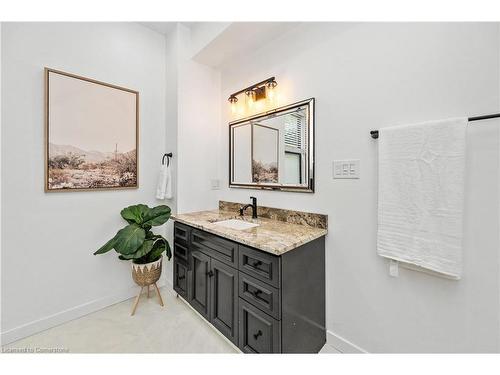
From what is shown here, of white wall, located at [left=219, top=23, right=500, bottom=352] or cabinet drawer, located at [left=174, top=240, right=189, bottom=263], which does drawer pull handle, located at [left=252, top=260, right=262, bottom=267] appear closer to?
white wall, located at [left=219, top=23, right=500, bottom=352]

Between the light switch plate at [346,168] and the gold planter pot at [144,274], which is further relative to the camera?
the gold planter pot at [144,274]

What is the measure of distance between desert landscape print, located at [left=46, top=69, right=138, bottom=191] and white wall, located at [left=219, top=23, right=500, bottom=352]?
4.92 feet

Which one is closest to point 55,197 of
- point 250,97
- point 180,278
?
point 180,278

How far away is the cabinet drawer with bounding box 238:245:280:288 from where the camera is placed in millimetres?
1230

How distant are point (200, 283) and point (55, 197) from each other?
1.39 meters

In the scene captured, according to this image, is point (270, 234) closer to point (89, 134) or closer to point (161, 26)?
point (89, 134)

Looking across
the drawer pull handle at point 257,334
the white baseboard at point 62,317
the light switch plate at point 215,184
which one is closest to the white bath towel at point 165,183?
the light switch plate at point 215,184

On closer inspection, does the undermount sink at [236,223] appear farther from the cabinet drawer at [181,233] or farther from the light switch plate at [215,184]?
the light switch plate at [215,184]

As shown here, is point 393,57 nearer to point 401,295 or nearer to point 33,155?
point 401,295

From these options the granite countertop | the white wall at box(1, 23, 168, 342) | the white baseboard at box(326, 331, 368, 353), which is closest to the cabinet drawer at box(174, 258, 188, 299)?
the granite countertop

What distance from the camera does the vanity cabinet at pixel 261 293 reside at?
4.08 feet

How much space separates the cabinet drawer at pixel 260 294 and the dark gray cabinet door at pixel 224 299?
8cm

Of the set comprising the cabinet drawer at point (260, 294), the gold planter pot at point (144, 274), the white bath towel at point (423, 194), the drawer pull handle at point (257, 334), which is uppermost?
the white bath towel at point (423, 194)
